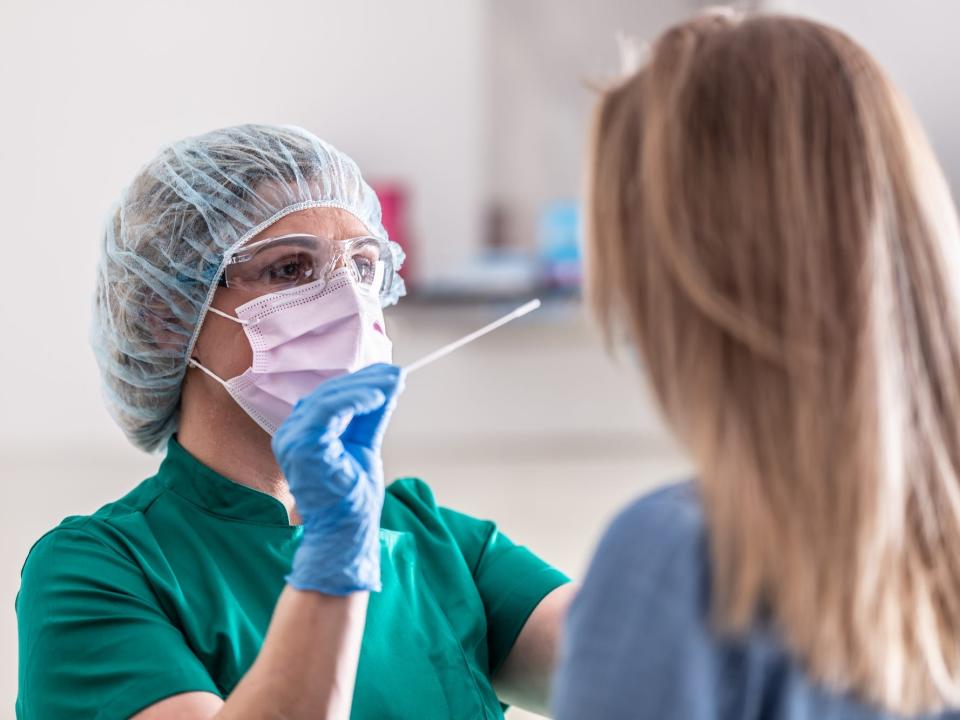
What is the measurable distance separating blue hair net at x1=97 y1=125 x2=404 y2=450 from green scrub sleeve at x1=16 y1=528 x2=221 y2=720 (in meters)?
0.30

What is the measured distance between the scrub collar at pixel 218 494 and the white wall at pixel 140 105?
3.66 meters

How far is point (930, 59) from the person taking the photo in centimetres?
425

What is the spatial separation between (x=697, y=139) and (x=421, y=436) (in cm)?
435

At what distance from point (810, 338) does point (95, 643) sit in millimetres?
880

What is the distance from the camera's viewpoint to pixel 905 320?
794mm

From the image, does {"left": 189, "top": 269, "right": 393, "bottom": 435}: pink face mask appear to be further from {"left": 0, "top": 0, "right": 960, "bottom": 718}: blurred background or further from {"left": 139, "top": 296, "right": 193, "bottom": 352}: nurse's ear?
{"left": 0, "top": 0, "right": 960, "bottom": 718}: blurred background

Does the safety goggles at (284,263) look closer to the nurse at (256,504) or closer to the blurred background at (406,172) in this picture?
the nurse at (256,504)

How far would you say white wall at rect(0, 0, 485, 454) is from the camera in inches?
187

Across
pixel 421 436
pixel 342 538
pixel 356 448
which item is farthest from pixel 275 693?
pixel 421 436

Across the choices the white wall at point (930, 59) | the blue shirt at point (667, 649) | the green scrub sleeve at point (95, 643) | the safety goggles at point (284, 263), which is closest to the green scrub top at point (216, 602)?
the green scrub sleeve at point (95, 643)

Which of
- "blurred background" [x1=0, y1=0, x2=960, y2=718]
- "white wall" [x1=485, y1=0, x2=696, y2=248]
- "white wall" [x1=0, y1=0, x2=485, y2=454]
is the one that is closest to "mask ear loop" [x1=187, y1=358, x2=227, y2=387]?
"blurred background" [x1=0, y1=0, x2=960, y2=718]

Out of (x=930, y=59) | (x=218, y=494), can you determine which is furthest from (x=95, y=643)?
(x=930, y=59)

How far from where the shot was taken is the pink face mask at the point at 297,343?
1.43 metres

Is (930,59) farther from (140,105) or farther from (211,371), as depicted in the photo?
(211,371)
